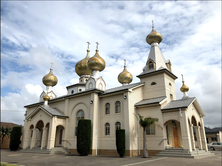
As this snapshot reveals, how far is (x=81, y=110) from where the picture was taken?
22016mm

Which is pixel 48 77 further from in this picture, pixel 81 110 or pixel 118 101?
pixel 118 101

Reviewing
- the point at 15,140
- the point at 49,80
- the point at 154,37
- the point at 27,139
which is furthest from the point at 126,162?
the point at 49,80

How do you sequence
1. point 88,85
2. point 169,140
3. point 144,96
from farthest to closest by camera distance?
point 88,85
point 144,96
point 169,140

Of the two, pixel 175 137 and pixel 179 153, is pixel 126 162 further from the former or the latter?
pixel 175 137

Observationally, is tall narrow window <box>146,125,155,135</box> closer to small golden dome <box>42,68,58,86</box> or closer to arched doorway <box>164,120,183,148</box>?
arched doorway <box>164,120,183,148</box>

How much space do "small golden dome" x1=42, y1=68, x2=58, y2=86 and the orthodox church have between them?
534 centimetres

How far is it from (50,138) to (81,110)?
459cm

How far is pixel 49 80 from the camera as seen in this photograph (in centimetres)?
3016

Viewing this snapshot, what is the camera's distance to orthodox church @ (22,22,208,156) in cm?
1748

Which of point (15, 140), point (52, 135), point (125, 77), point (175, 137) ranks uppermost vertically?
point (125, 77)

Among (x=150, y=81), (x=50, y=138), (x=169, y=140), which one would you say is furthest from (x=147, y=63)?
(x=50, y=138)

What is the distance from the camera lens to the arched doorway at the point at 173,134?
18.1 meters

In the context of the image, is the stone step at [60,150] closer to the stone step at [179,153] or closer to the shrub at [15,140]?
the shrub at [15,140]

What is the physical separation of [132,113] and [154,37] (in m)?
10.7
